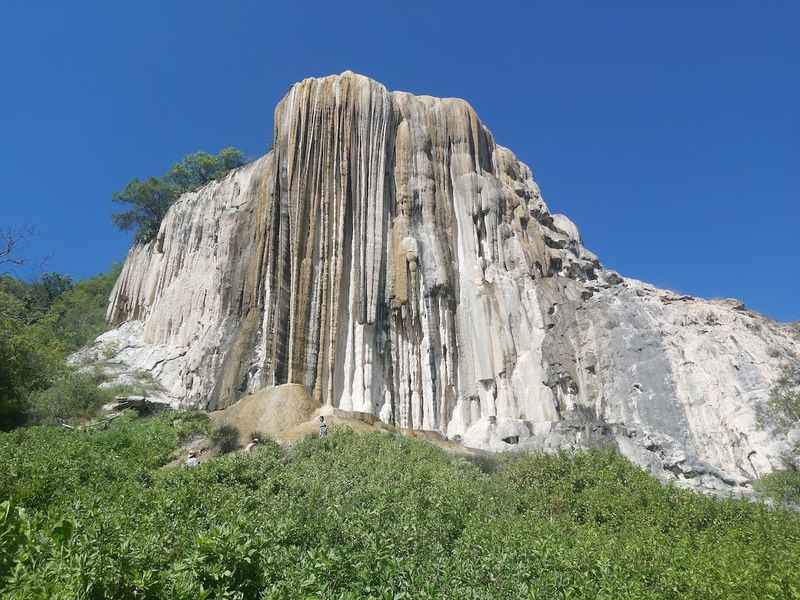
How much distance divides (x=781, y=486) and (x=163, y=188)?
42.2 m

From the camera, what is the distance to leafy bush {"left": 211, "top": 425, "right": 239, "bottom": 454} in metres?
19.0

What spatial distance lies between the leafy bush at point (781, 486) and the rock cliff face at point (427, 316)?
1.65m

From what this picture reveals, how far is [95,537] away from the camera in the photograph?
250 inches

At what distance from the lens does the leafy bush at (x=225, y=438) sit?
19.0 metres

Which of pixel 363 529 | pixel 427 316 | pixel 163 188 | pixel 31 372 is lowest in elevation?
pixel 363 529

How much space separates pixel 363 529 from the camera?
357 inches

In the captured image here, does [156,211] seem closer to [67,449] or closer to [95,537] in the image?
[67,449]

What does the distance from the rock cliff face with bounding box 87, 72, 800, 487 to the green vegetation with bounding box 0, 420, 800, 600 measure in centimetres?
927

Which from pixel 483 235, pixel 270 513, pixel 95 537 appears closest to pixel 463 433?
pixel 483 235

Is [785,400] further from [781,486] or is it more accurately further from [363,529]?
[363,529]

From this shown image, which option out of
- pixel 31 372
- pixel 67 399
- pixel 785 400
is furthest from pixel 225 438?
pixel 785 400

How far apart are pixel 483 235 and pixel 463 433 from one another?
11468mm

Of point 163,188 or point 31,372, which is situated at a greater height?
point 163,188

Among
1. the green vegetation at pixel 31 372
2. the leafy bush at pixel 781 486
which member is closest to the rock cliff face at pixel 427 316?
the leafy bush at pixel 781 486
